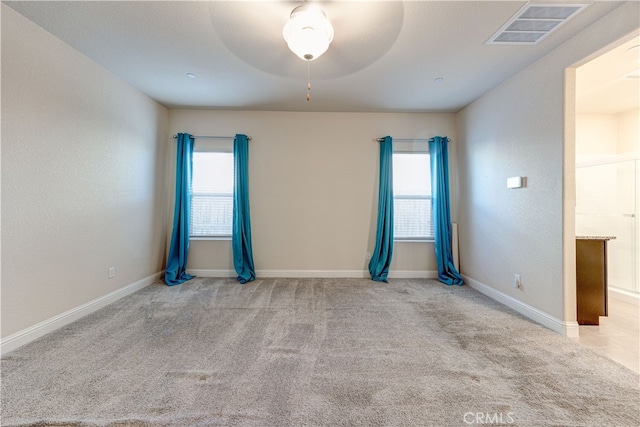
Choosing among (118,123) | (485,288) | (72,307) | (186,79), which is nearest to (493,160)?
(485,288)

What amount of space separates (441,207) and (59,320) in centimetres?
471

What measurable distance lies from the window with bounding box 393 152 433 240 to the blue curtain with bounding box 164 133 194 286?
3276 millimetres

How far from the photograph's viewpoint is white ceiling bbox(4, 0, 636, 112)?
6.11 feet

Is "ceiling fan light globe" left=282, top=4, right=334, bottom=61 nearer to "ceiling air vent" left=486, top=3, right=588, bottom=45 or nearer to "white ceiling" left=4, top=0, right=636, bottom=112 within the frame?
"white ceiling" left=4, top=0, right=636, bottom=112

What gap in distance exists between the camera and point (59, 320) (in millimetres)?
2262

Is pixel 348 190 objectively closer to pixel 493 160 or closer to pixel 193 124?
pixel 493 160

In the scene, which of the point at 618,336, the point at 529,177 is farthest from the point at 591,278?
Answer: the point at 529,177

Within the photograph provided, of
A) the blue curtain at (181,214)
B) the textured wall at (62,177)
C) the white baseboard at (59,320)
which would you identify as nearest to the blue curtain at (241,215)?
the blue curtain at (181,214)

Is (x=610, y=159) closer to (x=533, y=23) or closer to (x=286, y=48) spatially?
(x=533, y=23)

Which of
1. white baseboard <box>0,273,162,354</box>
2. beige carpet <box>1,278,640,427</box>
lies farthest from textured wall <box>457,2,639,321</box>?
white baseboard <box>0,273,162,354</box>

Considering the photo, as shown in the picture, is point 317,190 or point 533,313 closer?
point 533,313

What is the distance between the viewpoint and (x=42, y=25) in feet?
6.77

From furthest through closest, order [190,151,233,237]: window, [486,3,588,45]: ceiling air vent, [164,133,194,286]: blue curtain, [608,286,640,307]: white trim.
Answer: [190,151,233,237]: window
[164,133,194,286]: blue curtain
[608,286,640,307]: white trim
[486,3,588,45]: ceiling air vent

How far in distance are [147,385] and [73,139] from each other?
2426 mm
